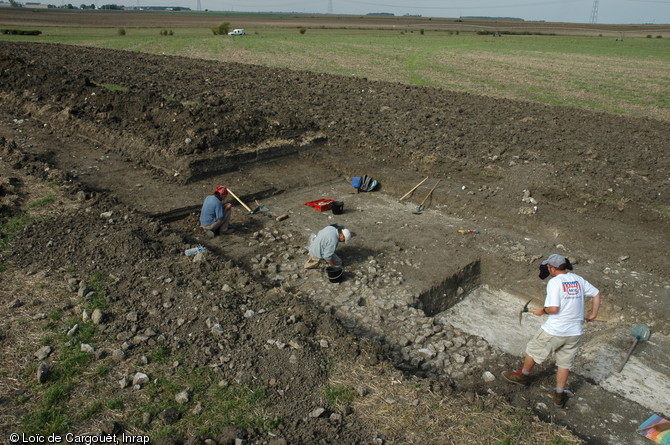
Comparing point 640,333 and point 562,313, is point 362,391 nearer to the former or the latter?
point 562,313

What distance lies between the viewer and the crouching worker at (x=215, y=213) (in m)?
8.88

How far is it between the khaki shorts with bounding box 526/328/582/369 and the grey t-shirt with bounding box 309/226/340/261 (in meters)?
3.26

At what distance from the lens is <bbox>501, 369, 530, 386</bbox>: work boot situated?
19.6ft

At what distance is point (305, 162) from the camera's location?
13172 mm

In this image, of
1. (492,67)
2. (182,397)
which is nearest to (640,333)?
(182,397)

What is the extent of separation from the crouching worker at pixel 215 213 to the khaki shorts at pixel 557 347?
5.72m

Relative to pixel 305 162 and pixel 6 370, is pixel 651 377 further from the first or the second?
pixel 305 162

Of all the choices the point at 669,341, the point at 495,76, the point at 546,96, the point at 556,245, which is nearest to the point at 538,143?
the point at 556,245

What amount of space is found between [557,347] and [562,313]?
A: 0.46m

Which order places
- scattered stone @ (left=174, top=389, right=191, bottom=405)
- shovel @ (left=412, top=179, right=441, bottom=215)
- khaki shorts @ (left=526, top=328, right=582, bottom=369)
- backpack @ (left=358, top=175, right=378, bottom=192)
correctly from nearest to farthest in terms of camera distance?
scattered stone @ (left=174, top=389, right=191, bottom=405) < khaki shorts @ (left=526, top=328, right=582, bottom=369) < shovel @ (left=412, top=179, right=441, bottom=215) < backpack @ (left=358, top=175, right=378, bottom=192)

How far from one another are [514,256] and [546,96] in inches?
605

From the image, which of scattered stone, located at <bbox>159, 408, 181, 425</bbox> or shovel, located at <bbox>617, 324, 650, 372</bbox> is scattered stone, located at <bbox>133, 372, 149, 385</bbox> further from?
shovel, located at <bbox>617, 324, 650, 372</bbox>

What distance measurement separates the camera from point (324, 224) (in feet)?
32.7

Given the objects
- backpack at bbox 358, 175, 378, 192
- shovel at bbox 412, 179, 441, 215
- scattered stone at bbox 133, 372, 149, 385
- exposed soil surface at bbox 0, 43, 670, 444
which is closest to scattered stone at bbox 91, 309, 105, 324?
exposed soil surface at bbox 0, 43, 670, 444
